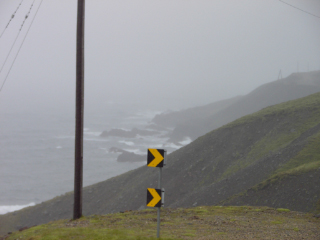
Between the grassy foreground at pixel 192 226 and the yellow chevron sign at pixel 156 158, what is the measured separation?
234 cm

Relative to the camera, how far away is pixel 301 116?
32.9 m

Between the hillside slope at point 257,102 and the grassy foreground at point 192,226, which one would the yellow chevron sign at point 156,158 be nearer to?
the grassy foreground at point 192,226

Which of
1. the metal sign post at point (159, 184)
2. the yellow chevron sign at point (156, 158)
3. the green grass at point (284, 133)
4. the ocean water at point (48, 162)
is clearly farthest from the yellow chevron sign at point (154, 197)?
the ocean water at point (48, 162)

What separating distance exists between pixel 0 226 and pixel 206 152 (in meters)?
23.3

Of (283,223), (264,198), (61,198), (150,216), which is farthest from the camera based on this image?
(61,198)

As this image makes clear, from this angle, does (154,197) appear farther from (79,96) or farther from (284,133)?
(284,133)

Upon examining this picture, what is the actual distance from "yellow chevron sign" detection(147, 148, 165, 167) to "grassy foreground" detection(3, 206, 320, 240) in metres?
2.34

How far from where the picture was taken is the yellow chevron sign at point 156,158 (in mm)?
7930

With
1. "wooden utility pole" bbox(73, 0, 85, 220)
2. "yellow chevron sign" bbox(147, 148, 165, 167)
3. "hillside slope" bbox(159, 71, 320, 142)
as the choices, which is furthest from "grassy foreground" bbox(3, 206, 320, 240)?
"hillside slope" bbox(159, 71, 320, 142)

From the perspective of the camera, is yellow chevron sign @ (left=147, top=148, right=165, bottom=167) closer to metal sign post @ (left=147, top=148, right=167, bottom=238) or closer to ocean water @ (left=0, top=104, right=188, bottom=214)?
metal sign post @ (left=147, top=148, right=167, bottom=238)

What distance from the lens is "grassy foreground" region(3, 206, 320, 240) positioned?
9.48 meters

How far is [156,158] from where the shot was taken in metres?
7.98

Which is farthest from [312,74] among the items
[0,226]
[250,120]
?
[0,226]

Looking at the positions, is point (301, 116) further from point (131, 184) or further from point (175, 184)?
point (131, 184)
